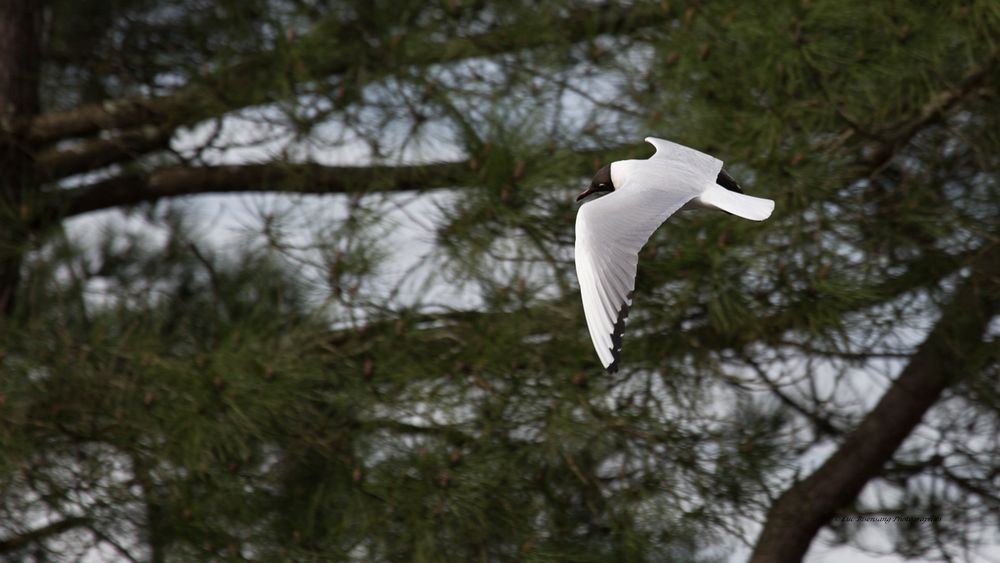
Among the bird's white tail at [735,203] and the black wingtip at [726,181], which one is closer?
the bird's white tail at [735,203]

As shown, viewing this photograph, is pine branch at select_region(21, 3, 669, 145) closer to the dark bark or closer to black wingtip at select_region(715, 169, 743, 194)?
black wingtip at select_region(715, 169, 743, 194)

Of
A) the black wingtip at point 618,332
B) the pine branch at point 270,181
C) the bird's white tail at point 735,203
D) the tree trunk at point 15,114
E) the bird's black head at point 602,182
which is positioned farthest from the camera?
the tree trunk at point 15,114

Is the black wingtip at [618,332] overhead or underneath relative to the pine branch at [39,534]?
underneath

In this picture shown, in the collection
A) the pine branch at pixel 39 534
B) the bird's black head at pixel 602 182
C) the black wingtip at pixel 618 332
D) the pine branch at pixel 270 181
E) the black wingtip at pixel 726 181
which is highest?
the pine branch at pixel 270 181

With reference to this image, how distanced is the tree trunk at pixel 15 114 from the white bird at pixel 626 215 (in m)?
0.88

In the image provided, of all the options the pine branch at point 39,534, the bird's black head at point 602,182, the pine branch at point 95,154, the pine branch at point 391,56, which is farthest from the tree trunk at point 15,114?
the bird's black head at point 602,182

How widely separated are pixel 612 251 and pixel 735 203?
0.51 feet

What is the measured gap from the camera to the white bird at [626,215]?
978mm

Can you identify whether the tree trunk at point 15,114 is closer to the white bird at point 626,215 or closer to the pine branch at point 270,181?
the pine branch at point 270,181

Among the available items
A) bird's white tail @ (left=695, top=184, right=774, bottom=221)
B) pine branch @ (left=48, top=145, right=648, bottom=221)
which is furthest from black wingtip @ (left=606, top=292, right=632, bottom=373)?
pine branch @ (left=48, top=145, right=648, bottom=221)

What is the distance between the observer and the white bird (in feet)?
3.21

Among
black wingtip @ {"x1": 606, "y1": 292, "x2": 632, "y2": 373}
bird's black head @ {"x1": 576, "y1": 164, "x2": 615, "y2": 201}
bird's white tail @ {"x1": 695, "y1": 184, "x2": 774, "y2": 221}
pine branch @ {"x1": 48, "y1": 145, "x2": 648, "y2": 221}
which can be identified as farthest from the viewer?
pine branch @ {"x1": 48, "y1": 145, "x2": 648, "y2": 221}

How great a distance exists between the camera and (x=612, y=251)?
1013 mm

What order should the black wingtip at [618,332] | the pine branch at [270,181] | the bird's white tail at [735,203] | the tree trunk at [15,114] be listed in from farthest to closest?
the tree trunk at [15,114] < the pine branch at [270,181] < the bird's white tail at [735,203] < the black wingtip at [618,332]
